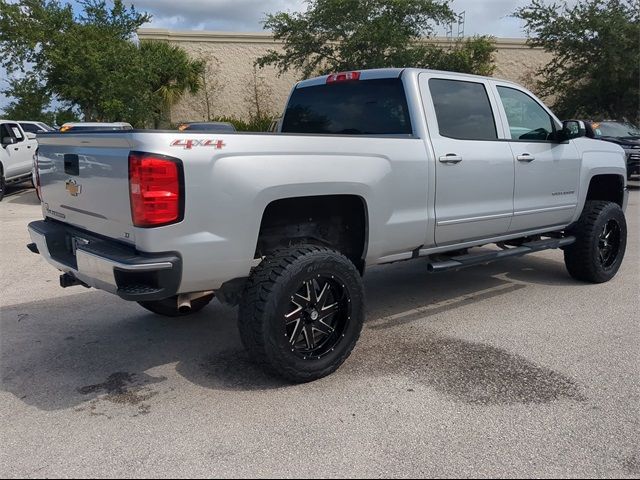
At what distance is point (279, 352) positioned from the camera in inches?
145

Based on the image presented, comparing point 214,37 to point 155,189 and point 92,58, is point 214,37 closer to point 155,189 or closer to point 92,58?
point 92,58

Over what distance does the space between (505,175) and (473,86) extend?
0.81 metres

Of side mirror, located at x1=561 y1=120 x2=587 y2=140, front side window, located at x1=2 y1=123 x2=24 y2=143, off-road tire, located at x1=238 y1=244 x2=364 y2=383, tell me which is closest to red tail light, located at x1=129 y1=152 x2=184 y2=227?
off-road tire, located at x1=238 y1=244 x2=364 y2=383

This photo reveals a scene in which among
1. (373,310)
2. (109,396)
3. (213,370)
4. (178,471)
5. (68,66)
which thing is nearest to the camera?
(178,471)

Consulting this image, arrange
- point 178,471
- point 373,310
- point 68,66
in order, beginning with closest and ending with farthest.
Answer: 1. point 178,471
2. point 373,310
3. point 68,66

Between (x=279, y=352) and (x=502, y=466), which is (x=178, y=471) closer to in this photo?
(x=279, y=352)

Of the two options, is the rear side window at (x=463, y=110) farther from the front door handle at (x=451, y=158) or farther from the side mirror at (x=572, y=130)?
the side mirror at (x=572, y=130)

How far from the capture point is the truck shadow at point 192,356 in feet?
12.6

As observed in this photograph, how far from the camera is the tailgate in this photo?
342 centimetres

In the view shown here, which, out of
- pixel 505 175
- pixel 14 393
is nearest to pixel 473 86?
pixel 505 175

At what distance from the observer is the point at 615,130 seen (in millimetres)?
16359

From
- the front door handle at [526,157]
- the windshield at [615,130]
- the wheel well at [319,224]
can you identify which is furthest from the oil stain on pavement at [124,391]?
the windshield at [615,130]

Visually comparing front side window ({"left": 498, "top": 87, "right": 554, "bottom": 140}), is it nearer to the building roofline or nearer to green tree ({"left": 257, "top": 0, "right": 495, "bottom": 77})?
green tree ({"left": 257, "top": 0, "right": 495, "bottom": 77})

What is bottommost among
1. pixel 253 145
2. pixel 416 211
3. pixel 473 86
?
pixel 416 211
